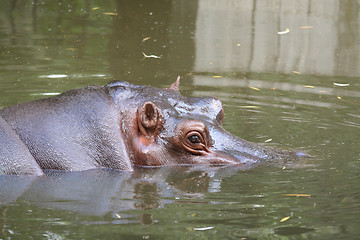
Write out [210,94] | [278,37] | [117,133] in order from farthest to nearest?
[278,37], [210,94], [117,133]

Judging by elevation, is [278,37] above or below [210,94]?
above

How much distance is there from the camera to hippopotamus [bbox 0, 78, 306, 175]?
6414 mm

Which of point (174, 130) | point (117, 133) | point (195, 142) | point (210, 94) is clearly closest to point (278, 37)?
point (210, 94)

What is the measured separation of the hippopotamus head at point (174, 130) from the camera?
667 centimetres

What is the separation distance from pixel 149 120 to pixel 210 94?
3500 millimetres

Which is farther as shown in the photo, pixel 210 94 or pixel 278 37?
pixel 278 37

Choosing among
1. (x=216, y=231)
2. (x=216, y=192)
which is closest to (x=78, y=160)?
(x=216, y=192)

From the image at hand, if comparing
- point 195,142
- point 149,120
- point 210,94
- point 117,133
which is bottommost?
point 210,94

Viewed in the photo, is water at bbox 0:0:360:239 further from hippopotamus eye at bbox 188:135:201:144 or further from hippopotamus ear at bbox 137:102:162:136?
hippopotamus ear at bbox 137:102:162:136

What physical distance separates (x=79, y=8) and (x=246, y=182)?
396 inches

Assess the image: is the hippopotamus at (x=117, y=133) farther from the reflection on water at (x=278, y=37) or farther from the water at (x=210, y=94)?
the reflection on water at (x=278, y=37)

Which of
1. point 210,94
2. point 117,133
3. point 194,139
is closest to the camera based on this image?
point 117,133

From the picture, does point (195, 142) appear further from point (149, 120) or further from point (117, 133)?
point (117, 133)

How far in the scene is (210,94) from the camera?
33.0 feet
